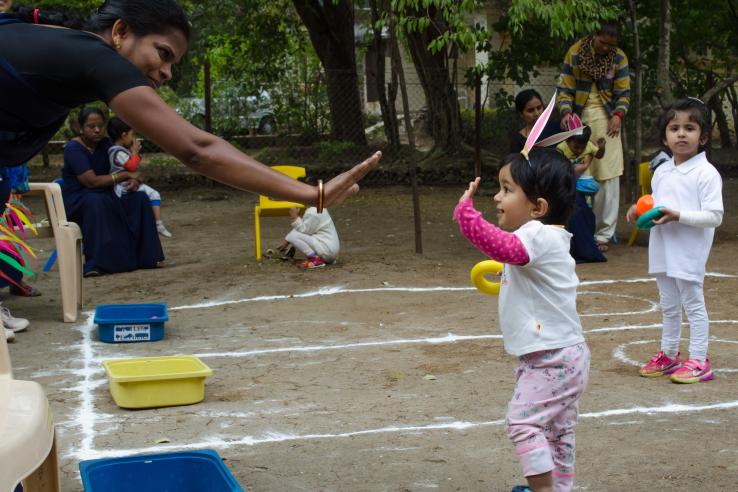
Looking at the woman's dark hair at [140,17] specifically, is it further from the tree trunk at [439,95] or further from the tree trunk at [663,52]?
the tree trunk at [439,95]

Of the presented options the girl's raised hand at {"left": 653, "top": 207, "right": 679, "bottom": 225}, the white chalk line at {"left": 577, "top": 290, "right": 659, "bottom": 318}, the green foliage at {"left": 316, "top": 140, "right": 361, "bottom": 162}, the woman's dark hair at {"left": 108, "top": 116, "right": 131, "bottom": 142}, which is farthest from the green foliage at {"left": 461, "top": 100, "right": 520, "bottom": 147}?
the girl's raised hand at {"left": 653, "top": 207, "right": 679, "bottom": 225}

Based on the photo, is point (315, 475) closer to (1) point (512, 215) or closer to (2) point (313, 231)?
(1) point (512, 215)

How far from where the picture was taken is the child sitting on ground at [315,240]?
9.12 metres

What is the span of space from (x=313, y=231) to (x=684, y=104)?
442cm

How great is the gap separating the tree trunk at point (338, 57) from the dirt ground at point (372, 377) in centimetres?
643

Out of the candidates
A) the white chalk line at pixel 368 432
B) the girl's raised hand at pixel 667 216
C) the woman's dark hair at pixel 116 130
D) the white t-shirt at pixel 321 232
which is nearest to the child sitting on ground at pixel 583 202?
the white t-shirt at pixel 321 232

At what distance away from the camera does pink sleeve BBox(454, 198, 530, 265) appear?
345 centimetres

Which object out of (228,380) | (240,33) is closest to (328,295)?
(228,380)

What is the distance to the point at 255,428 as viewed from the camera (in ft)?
15.6

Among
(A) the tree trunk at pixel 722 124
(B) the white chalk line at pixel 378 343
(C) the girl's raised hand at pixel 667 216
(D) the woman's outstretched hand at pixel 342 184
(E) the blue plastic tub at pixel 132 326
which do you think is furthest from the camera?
(A) the tree trunk at pixel 722 124

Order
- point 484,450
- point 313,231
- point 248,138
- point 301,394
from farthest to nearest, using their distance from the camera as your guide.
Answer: point 248,138, point 313,231, point 301,394, point 484,450

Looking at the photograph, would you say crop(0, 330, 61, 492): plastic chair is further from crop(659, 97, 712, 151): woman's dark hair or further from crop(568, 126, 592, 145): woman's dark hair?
crop(568, 126, 592, 145): woman's dark hair

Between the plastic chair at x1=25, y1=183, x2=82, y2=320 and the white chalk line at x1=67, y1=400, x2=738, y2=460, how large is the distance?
123 inches

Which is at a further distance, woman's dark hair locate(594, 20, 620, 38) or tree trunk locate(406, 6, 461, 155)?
tree trunk locate(406, 6, 461, 155)
